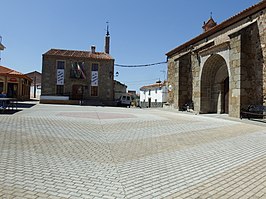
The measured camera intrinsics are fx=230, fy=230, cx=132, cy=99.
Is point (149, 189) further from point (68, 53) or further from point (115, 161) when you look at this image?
point (68, 53)

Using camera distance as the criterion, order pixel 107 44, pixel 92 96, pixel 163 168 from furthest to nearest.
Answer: pixel 107 44, pixel 92 96, pixel 163 168

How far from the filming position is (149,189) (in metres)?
3.05

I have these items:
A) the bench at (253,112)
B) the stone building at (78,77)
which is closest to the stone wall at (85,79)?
the stone building at (78,77)

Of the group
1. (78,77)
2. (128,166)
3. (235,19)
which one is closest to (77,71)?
(78,77)

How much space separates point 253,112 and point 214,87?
5.22 metres

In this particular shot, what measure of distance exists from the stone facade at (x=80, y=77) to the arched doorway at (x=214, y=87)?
1607 cm

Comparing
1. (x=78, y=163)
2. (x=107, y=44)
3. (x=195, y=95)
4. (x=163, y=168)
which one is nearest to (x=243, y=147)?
(x=163, y=168)

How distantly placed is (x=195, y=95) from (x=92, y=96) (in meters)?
17.3

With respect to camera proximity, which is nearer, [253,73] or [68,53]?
[253,73]

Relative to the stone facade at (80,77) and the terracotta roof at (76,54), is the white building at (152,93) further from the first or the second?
the terracotta roof at (76,54)

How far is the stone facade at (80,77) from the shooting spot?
100ft

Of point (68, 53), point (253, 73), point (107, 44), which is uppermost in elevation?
point (107, 44)

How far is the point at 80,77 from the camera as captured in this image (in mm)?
31000

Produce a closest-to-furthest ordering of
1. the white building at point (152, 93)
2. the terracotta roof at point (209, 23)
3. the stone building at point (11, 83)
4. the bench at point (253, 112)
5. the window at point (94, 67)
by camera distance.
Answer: the bench at point (253, 112) < the stone building at point (11, 83) < the terracotta roof at point (209, 23) < the window at point (94, 67) < the white building at point (152, 93)
